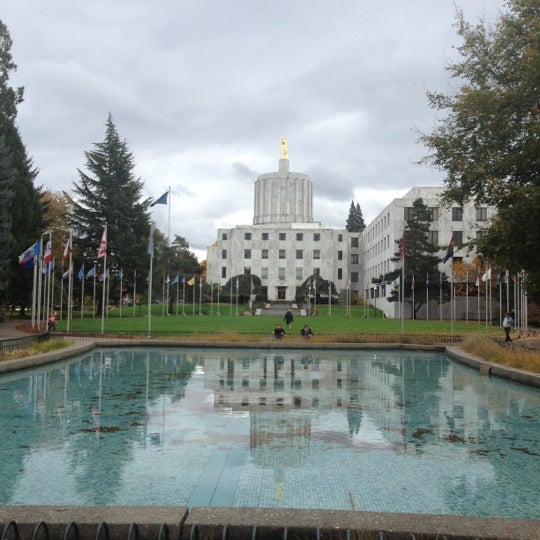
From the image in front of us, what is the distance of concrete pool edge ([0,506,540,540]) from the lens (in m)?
5.08

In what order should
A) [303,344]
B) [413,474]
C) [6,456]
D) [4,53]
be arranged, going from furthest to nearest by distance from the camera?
[4,53]
[303,344]
[6,456]
[413,474]

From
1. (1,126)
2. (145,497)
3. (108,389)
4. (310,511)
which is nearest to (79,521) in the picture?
(145,497)

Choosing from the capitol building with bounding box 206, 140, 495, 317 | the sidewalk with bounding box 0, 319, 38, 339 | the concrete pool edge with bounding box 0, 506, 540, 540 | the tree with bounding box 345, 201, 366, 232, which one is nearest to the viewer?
the concrete pool edge with bounding box 0, 506, 540, 540

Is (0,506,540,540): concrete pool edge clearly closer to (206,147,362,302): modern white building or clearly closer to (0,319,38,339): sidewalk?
(0,319,38,339): sidewalk

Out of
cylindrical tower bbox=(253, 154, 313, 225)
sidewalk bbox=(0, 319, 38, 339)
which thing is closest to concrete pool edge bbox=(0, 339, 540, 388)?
sidewalk bbox=(0, 319, 38, 339)

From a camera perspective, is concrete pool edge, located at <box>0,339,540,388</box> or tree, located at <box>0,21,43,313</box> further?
Answer: tree, located at <box>0,21,43,313</box>

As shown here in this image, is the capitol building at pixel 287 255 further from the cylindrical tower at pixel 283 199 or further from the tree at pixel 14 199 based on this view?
the tree at pixel 14 199

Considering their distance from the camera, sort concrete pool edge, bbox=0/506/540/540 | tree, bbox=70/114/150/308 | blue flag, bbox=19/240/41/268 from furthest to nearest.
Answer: tree, bbox=70/114/150/308
blue flag, bbox=19/240/41/268
concrete pool edge, bbox=0/506/540/540

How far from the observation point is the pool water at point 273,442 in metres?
6.99

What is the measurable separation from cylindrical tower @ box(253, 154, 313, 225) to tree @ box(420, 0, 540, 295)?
8074 cm

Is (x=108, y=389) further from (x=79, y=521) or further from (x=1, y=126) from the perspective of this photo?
(x=1, y=126)

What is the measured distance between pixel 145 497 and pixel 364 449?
374 centimetres

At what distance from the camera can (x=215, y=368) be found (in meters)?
20.7

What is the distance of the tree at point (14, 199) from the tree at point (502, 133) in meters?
27.1
